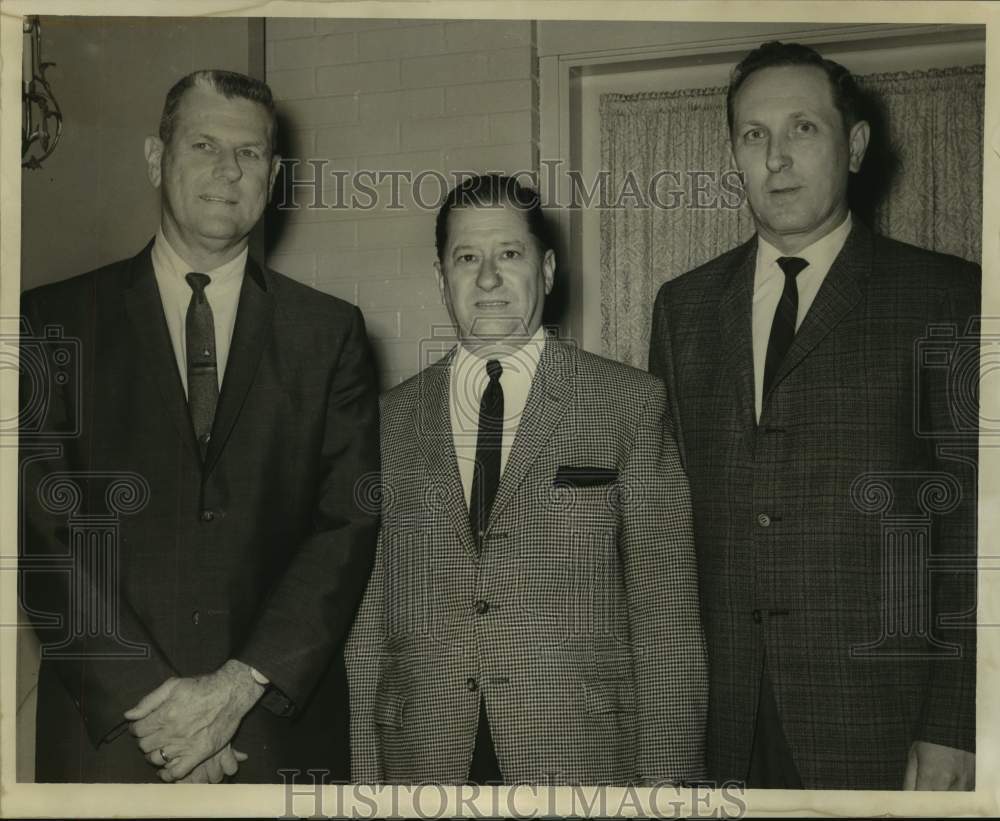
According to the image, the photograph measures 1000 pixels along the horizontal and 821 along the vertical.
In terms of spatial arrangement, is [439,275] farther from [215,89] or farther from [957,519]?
[957,519]

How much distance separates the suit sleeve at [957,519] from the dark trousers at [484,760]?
0.83 m

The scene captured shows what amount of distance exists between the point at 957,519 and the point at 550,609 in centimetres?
83

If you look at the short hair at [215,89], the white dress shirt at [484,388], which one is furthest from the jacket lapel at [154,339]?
the white dress shirt at [484,388]

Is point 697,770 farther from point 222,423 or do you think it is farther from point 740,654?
point 222,423

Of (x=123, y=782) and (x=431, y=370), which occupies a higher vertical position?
(x=431, y=370)

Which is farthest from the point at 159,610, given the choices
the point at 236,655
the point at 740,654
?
the point at 740,654

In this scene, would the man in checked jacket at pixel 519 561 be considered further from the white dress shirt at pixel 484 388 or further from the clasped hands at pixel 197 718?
the clasped hands at pixel 197 718

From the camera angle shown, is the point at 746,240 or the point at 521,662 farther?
the point at 746,240

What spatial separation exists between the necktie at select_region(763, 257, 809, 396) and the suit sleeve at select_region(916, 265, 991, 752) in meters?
0.27

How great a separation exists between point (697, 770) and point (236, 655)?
0.92m

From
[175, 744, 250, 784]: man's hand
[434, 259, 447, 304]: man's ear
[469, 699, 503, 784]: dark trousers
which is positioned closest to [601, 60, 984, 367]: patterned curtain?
[434, 259, 447, 304]: man's ear

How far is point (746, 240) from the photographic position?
245cm

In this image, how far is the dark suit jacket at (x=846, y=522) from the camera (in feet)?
7.67

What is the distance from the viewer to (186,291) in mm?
2469
